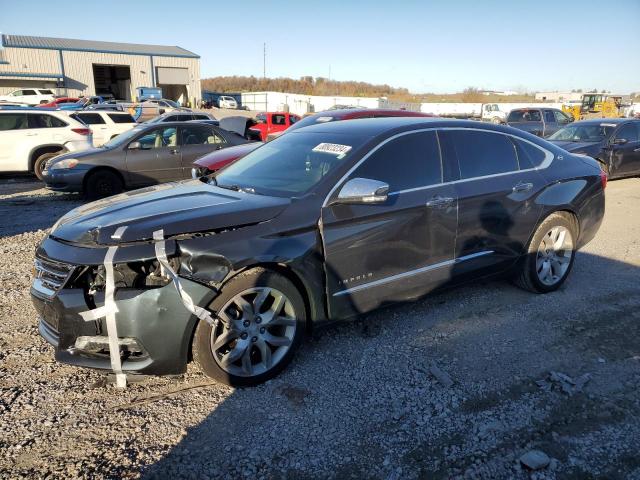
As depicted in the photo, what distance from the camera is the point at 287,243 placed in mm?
3178

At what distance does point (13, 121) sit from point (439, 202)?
11.6 metres

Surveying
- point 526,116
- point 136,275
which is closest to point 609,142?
point 526,116

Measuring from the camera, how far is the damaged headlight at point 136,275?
9.47 feet

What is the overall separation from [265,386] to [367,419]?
75 cm

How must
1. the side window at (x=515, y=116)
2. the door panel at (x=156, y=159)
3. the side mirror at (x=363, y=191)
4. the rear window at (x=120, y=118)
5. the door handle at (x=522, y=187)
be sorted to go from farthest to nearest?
the side window at (x=515, y=116) → the rear window at (x=120, y=118) → the door panel at (x=156, y=159) → the door handle at (x=522, y=187) → the side mirror at (x=363, y=191)

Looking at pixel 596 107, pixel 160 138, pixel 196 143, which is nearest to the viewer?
pixel 160 138

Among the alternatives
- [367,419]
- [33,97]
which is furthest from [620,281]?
[33,97]

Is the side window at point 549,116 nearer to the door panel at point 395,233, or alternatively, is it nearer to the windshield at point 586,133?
the windshield at point 586,133

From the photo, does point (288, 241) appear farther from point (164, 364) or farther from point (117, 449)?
point (117, 449)

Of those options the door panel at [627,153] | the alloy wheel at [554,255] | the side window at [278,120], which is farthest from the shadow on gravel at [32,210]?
the door panel at [627,153]

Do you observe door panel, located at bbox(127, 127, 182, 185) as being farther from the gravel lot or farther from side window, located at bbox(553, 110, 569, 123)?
side window, located at bbox(553, 110, 569, 123)

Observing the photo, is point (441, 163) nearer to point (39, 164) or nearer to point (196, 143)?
point (196, 143)

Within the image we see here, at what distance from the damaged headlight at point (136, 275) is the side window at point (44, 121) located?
1065 cm

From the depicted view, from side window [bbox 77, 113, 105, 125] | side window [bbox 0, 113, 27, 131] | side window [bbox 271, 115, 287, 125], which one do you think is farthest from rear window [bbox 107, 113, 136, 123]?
side window [bbox 271, 115, 287, 125]
